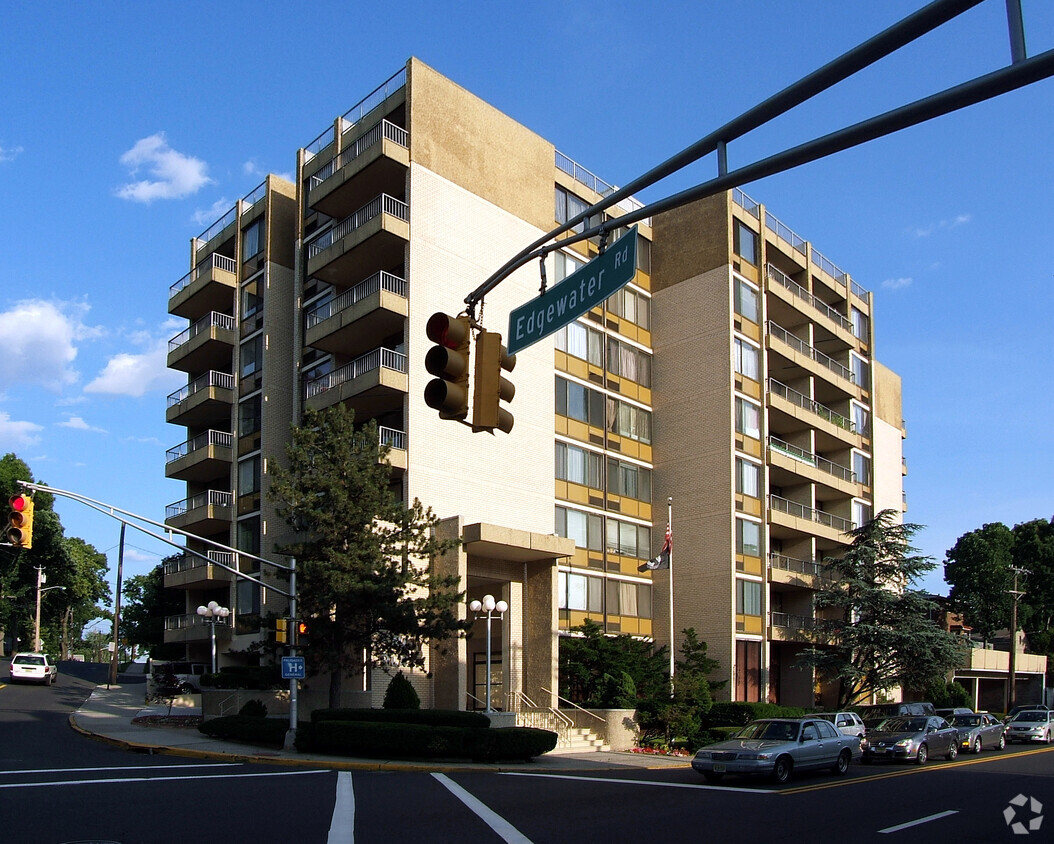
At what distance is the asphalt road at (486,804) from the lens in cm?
1394

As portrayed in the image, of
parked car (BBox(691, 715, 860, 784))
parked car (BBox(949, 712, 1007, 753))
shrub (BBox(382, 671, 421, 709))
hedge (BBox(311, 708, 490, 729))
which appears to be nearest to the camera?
parked car (BBox(691, 715, 860, 784))

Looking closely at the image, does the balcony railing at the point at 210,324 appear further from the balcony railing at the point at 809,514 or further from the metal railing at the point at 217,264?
the balcony railing at the point at 809,514

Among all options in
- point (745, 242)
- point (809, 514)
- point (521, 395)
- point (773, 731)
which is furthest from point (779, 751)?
point (745, 242)

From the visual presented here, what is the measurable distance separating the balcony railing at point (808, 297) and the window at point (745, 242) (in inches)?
57.6

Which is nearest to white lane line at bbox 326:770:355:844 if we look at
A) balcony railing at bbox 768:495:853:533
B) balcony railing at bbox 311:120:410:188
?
balcony railing at bbox 311:120:410:188

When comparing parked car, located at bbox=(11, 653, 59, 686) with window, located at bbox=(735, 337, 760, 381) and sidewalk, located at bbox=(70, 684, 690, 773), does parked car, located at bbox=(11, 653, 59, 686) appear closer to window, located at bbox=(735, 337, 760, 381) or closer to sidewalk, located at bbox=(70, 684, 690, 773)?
sidewalk, located at bbox=(70, 684, 690, 773)

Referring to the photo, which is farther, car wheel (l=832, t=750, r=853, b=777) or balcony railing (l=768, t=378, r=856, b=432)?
balcony railing (l=768, t=378, r=856, b=432)

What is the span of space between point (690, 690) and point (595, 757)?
28.2 feet

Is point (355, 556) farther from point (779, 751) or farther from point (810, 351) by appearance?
point (810, 351)

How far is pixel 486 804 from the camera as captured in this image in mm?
17359

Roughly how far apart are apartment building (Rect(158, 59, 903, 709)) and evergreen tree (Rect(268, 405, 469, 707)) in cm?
213

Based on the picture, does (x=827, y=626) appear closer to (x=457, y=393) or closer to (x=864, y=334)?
(x=864, y=334)

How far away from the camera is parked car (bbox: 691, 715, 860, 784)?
21.4 m

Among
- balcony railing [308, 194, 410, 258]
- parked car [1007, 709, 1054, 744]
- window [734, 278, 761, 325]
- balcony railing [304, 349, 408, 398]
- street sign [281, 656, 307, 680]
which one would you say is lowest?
parked car [1007, 709, 1054, 744]
